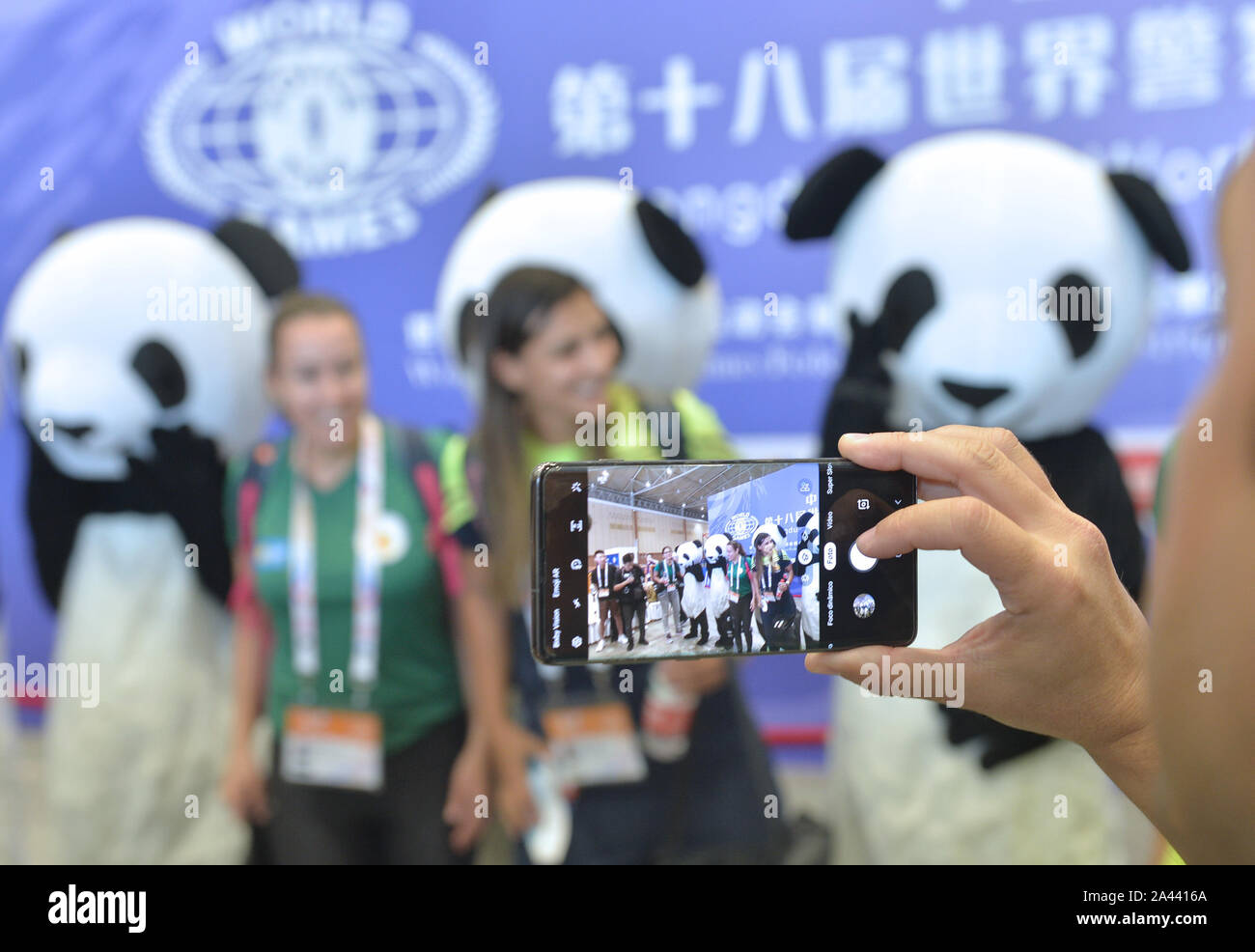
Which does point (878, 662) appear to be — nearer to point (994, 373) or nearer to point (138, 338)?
point (994, 373)

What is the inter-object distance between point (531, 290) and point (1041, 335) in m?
0.75

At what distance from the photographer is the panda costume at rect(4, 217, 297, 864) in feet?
5.62

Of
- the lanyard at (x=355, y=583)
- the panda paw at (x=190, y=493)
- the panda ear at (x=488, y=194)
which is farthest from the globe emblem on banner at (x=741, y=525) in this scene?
the panda paw at (x=190, y=493)

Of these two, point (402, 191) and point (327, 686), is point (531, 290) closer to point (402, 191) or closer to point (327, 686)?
point (402, 191)

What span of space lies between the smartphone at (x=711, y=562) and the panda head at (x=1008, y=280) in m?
0.83

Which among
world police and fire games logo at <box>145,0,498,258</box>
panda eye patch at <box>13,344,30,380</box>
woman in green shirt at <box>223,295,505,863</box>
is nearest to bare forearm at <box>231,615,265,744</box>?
woman in green shirt at <box>223,295,505,863</box>

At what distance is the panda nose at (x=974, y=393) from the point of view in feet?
4.77

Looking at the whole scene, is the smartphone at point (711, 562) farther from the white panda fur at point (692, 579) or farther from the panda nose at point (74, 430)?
the panda nose at point (74, 430)

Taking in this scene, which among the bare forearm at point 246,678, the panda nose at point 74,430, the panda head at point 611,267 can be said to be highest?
the panda head at point 611,267

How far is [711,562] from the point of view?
0.71m

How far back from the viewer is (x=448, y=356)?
5.75 ft

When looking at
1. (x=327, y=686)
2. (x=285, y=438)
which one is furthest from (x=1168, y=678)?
(x=285, y=438)

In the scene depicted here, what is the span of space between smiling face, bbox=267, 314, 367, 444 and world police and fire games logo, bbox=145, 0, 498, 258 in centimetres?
23
